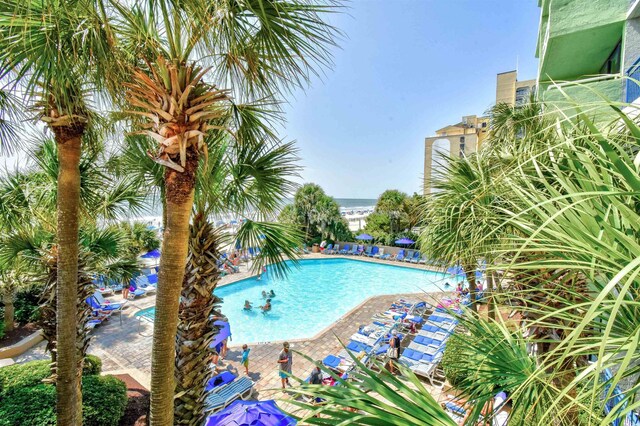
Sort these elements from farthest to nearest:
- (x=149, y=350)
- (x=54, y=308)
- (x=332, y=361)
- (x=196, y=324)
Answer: (x=149, y=350), (x=332, y=361), (x=54, y=308), (x=196, y=324)

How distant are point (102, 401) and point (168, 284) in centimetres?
554

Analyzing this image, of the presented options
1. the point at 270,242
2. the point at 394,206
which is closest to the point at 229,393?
the point at 270,242

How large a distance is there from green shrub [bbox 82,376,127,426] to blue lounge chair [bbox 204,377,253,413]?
2.00 m

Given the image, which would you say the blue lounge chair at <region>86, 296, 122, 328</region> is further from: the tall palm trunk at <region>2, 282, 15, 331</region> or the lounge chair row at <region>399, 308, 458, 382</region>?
the lounge chair row at <region>399, 308, 458, 382</region>

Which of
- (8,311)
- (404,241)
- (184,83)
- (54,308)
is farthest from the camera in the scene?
(404,241)

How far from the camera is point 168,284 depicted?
3.03 m

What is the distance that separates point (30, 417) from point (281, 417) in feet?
15.7

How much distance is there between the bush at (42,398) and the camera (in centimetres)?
539

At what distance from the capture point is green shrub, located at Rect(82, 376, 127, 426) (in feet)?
19.2

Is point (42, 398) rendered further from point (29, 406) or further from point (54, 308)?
point (54, 308)

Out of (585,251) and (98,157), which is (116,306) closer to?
(98,157)

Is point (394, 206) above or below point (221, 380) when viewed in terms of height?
above

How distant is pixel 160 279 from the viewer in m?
3.03

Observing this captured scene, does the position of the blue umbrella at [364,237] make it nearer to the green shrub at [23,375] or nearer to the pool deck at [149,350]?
the pool deck at [149,350]
